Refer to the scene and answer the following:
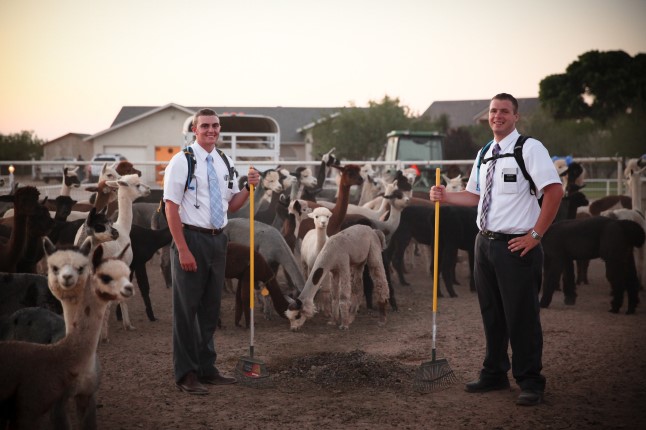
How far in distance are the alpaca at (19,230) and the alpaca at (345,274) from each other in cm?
302

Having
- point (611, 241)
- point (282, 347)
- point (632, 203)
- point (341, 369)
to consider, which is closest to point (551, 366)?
point (341, 369)

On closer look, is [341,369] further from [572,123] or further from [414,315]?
[572,123]

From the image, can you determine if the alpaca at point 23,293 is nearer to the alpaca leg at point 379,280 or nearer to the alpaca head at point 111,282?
the alpaca head at point 111,282

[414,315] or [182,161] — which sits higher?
[182,161]

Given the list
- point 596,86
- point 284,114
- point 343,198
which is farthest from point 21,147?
point 343,198

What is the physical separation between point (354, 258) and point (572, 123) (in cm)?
3890

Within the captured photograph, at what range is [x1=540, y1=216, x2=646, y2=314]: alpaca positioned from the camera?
954cm

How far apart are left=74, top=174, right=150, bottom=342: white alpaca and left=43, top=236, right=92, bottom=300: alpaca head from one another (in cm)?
316

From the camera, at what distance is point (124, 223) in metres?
8.59

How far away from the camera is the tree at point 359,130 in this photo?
143 ft

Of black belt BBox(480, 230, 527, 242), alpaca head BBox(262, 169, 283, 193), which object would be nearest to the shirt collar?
black belt BBox(480, 230, 527, 242)

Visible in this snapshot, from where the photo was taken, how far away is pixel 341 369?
255 inches

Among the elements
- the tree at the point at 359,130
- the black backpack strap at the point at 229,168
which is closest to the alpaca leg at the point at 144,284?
the black backpack strap at the point at 229,168

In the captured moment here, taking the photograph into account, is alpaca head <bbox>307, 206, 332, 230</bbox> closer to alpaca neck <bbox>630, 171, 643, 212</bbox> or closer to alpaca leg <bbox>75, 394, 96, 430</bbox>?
alpaca leg <bbox>75, 394, 96, 430</bbox>
